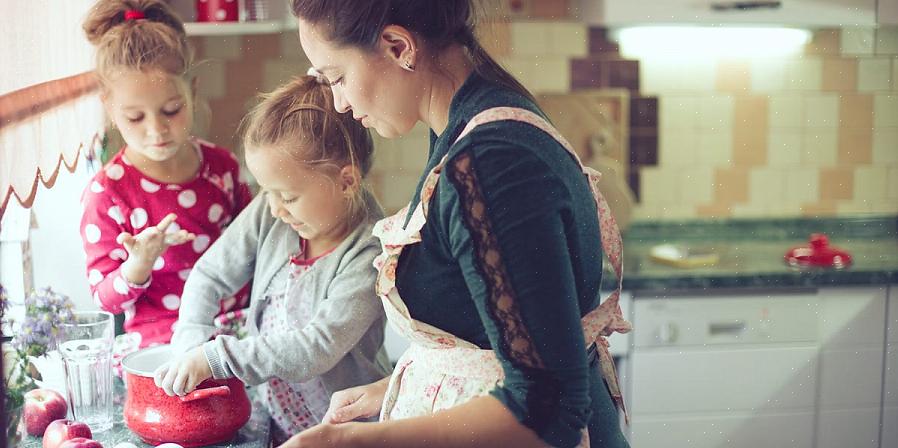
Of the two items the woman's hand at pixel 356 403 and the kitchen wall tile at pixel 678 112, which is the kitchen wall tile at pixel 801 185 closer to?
the kitchen wall tile at pixel 678 112

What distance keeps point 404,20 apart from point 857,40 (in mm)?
1359

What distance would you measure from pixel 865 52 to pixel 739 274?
0.58 m

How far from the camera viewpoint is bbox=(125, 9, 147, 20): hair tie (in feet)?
2.22

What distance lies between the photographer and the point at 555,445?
524 mm

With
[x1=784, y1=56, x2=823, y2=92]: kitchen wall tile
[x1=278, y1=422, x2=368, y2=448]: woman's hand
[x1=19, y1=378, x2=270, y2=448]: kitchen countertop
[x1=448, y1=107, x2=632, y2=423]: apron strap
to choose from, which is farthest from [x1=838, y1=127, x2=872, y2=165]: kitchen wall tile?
[x1=278, y1=422, x2=368, y2=448]: woman's hand

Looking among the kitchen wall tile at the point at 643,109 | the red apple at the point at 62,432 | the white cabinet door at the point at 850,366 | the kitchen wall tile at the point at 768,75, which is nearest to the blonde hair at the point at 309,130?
the red apple at the point at 62,432

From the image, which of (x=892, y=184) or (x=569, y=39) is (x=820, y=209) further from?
(x=569, y=39)

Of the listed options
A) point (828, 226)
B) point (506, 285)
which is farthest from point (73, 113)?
point (828, 226)

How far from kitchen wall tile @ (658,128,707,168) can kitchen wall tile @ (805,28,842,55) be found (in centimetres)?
26

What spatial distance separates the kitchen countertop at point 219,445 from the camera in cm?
66

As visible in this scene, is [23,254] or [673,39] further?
[673,39]

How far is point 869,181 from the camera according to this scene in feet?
5.57

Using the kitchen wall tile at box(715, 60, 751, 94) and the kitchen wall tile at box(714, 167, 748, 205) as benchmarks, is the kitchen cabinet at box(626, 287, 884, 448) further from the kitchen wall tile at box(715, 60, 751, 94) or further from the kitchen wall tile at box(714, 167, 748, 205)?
→ the kitchen wall tile at box(715, 60, 751, 94)

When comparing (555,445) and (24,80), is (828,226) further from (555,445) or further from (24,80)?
(24,80)
